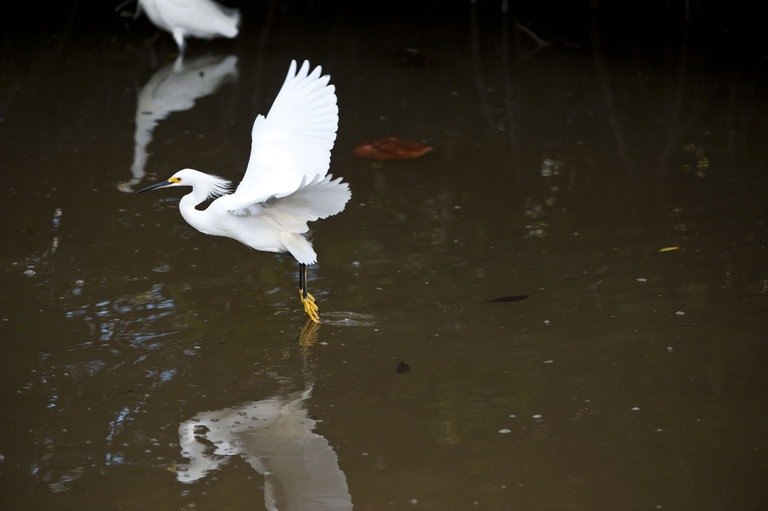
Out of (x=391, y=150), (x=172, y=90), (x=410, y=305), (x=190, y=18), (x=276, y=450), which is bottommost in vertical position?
(x=276, y=450)

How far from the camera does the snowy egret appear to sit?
12.2ft

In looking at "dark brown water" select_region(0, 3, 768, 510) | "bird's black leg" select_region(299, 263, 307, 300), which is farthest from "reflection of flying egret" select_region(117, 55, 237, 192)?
"bird's black leg" select_region(299, 263, 307, 300)

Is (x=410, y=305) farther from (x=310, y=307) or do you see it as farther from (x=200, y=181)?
(x=200, y=181)

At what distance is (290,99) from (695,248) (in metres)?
2.16

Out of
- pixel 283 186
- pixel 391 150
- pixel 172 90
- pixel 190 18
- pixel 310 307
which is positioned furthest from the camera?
pixel 190 18

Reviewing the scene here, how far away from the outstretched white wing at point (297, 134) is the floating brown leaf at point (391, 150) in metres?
1.72

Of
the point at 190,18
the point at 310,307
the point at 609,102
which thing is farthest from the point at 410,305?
the point at 190,18

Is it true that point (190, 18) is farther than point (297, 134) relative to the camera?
Yes

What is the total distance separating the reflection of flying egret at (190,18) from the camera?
805 cm

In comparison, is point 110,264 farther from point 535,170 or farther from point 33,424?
point 535,170

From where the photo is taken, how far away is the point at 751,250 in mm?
4598

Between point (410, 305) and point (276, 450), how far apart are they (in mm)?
1187

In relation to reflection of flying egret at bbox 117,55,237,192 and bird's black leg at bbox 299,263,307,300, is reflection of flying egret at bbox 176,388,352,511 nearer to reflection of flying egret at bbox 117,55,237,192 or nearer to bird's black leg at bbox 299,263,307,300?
bird's black leg at bbox 299,263,307,300

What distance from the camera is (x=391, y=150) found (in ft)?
19.5
